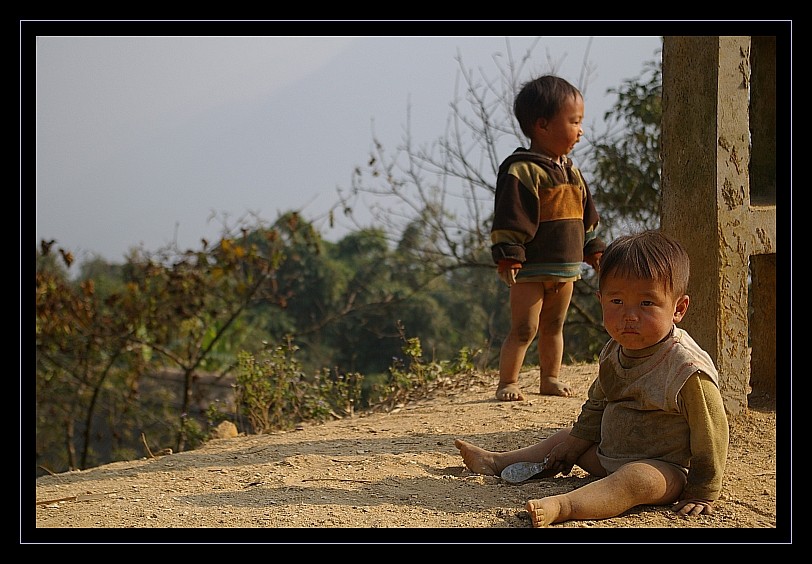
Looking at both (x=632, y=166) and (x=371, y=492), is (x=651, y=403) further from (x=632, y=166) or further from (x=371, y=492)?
(x=632, y=166)

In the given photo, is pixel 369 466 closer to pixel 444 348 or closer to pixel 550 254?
pixel 550 254

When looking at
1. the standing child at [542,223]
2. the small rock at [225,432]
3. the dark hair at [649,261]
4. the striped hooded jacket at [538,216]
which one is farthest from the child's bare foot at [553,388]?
the dark hair at [649,261]

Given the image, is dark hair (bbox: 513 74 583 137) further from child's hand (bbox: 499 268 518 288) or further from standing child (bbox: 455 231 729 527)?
standing child (bbox: 455 231 729 527)

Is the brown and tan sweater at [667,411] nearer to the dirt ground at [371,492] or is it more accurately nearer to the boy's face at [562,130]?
the dirt ground at [371,492]

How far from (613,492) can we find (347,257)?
8716mm

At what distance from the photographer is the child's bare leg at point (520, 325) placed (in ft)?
15.9

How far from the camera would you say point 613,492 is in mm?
2740

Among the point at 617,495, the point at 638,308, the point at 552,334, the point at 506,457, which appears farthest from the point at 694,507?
the point at 552,334

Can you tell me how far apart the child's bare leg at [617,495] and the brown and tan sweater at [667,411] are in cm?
6

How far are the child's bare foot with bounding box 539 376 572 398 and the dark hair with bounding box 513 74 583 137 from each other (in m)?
1.48

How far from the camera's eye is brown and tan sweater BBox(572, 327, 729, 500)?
9.18 feet

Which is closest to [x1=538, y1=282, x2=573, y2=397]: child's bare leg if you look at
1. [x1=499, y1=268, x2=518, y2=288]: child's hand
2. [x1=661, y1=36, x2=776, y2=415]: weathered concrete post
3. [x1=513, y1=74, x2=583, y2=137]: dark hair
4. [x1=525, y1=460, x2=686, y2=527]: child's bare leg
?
[x1=499, y1=268, x2=518, y2=288]: child's hand

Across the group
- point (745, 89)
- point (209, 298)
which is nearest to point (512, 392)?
point (745, 89)
